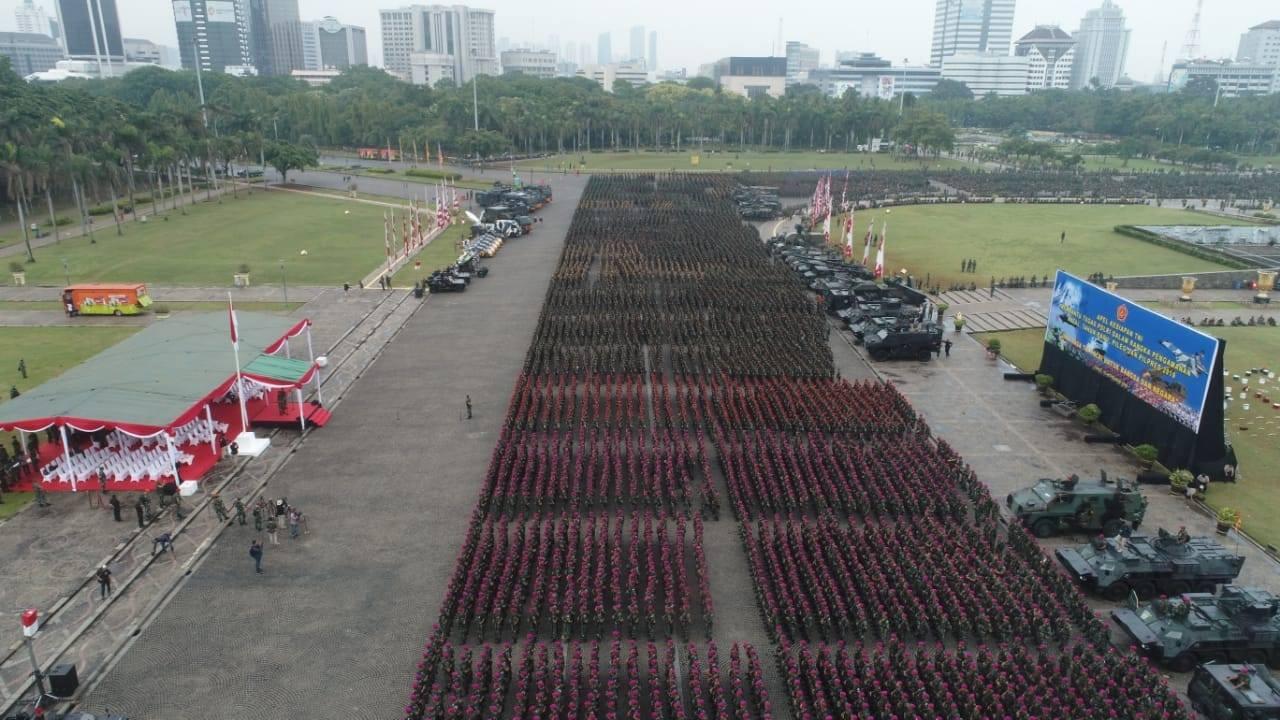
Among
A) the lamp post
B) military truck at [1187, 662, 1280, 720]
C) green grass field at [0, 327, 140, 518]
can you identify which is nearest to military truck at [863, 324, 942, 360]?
military truck at [1187, 662, 1280, 720]

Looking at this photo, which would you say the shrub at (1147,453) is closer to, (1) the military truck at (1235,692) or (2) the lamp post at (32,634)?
(1) the military truck at (1235,692)

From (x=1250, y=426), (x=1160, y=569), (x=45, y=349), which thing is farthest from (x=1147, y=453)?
(x=45, y=349)

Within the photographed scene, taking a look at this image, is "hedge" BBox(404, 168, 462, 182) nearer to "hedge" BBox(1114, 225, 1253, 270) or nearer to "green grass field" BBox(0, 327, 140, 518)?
"green grass field" BBox(0, 327, 140, 518)

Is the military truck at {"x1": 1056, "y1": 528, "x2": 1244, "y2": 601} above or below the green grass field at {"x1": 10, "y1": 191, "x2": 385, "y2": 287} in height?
below

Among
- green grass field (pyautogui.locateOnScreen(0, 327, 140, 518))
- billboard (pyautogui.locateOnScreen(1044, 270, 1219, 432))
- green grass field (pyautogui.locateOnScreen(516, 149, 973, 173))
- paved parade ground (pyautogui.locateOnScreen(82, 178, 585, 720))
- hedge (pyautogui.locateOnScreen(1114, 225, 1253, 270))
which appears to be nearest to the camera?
paved parade ground (pyautogui.locateOnScreen(82, 178, 585, 720))

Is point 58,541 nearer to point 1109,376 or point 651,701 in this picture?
point 651,701
